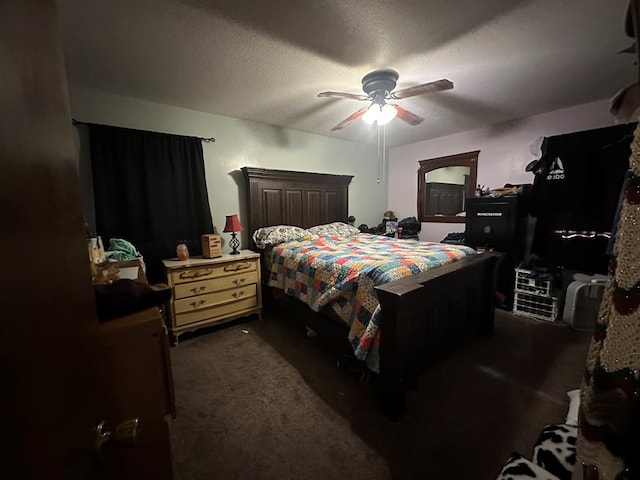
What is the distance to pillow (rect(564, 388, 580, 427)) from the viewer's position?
1.32 metres

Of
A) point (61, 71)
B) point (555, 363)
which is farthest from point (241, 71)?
point (555, 363)

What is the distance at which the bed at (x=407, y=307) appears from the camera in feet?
5.08

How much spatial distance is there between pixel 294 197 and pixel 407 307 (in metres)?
2.48

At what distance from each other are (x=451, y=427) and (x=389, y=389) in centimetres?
40

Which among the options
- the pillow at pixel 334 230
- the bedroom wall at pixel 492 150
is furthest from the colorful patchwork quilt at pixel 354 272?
the bedroom wall at pixel 492 150

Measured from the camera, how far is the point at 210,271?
2605 mm

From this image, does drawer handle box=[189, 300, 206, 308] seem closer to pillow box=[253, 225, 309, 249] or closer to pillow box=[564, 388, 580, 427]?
pillow box=[253, 225, 309, 249]

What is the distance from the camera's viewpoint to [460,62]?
78.2 inches

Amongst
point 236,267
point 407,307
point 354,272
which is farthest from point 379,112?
point 236,267

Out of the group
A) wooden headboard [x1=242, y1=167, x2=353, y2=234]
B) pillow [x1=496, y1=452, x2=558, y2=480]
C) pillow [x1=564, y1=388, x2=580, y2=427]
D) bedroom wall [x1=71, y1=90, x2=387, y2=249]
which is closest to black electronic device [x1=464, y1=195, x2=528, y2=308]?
pillow [x1=564, y1=388, x2=580, y2=427]

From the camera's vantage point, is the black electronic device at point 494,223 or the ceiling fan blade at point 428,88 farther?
the black electronic device at point 494,223

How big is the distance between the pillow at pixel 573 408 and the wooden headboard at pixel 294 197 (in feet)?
9.90

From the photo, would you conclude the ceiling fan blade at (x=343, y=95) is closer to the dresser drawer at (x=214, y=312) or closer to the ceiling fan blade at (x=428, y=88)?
the ceiling fan blade at (x=428, y=88)

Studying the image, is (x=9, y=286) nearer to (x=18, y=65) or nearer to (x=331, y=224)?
(x=18, y=65)
